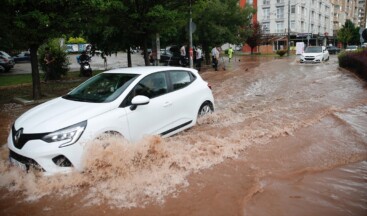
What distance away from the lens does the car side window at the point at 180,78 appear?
662 centimetres

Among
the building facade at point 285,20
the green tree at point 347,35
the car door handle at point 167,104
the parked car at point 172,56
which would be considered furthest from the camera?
the green tree at point 347,35

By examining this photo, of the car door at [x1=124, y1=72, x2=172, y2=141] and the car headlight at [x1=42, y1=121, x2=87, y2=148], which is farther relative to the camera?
the car door at [x1=124, y1=72, x2=172, y2=141]

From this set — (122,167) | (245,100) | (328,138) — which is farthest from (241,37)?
(122,167)

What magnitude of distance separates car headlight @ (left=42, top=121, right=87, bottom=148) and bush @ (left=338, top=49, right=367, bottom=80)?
15.0 m

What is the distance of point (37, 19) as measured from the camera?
10.3 meters

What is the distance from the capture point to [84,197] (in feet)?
14.6

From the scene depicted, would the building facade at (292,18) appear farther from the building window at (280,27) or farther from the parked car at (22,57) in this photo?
the parked car at (22,57)

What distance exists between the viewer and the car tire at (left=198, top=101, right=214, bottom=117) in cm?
736

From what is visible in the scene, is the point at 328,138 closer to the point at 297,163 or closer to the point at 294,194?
the point at 297,163

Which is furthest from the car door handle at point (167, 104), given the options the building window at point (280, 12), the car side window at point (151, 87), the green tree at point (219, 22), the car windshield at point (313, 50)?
the building window at point (280, 12)

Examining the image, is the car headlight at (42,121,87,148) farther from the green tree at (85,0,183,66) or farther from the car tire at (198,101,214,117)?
the green tree at (85,0,183,66)

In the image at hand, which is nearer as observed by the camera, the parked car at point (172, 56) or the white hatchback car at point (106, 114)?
the white hatchback car at point (106, 114)

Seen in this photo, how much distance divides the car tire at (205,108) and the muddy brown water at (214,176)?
0.16 metres

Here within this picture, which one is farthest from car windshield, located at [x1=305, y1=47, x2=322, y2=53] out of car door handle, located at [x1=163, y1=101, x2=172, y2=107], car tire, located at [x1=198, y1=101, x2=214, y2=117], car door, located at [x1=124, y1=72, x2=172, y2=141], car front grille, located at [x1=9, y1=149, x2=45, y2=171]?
car front grille, located at [x1=9, y1=149, x2=45, y2=171]
